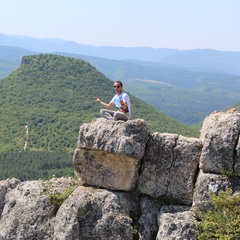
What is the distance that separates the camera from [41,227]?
13609mm

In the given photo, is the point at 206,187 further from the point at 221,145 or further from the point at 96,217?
the point at 96,217

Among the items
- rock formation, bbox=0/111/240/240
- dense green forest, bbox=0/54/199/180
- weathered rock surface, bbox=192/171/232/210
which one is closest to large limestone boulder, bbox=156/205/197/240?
rock formation, bbox=0/111/240/240

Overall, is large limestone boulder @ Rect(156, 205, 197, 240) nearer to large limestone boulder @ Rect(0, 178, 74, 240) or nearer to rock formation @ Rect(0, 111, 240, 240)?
rock formation @ Rect(0, 111, 240, 240)

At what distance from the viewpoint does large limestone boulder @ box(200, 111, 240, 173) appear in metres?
12.2

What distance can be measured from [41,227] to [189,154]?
18.1ft

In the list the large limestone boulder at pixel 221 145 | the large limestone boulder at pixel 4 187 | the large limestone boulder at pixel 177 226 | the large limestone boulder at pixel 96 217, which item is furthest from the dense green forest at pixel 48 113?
the large limestone boulder at pixel 221 145

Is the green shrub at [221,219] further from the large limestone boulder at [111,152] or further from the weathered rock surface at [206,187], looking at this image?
the large limestone boulder at [111,152]

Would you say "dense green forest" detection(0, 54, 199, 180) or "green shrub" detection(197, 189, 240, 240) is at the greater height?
"green shrub" detection(197, 189, 240, 240)

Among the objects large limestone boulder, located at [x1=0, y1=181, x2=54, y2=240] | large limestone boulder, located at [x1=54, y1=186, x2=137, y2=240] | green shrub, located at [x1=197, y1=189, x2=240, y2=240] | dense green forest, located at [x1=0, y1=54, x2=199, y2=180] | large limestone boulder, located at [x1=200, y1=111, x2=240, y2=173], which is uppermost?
large limestone boulder, located at [x1=200, y1=111, x2=240, y2=173]

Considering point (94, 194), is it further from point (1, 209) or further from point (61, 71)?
point (61, 71)

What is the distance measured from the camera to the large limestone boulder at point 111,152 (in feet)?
43.1

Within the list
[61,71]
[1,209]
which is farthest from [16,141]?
[1,209]

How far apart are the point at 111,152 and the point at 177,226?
10.4 ft

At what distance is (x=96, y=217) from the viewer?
12.9 m
